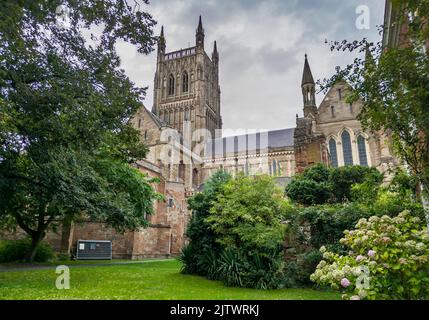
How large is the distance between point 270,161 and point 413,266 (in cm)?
4660

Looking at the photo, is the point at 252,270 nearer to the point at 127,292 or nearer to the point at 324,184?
the point at 127,292

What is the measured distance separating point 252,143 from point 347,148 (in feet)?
85.1

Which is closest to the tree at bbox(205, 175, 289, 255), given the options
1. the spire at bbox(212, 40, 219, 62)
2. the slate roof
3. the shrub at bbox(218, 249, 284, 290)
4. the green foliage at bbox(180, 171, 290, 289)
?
the green foliage at bbox(180, 171, 290, 289)

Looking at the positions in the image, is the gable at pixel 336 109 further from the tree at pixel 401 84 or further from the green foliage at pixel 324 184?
the tree at pixel 401 84

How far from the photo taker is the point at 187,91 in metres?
72.0

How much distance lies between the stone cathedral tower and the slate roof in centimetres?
559

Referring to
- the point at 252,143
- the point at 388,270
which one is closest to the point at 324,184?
the point at 388,270

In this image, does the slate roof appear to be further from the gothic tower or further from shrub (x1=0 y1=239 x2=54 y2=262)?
shrub (x1=0 y1=239 x2=54 y2=262)

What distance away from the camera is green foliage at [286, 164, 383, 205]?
17.8m

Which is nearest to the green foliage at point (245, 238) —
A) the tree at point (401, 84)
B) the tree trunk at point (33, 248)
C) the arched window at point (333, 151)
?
the tree at point (401, 84)

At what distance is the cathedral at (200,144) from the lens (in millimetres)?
25419

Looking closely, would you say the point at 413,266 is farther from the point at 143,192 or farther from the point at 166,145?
the point at 166,145

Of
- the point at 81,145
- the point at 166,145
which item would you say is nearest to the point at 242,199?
the point at 81,145

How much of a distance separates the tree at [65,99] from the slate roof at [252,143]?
42.6 m
